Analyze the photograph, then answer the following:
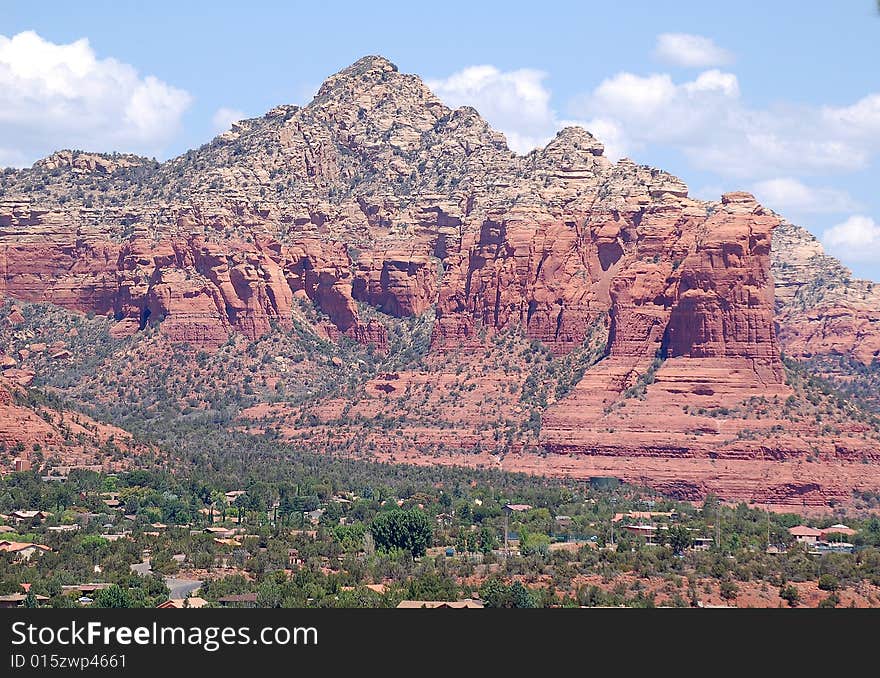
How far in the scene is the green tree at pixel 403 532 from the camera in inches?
5295

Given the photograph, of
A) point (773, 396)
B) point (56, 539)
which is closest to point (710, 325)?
point (773, 396)

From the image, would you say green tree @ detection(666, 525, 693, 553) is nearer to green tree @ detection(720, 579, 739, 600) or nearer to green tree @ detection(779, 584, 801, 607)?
green tree @ detection(720, 579, 739, 600)

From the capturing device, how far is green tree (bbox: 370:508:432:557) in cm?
13450

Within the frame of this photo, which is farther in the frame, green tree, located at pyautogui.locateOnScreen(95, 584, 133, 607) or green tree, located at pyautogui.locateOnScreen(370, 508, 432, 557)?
green tree, located at pyautogui.locateOnScreen(370, 508, 432, 557)

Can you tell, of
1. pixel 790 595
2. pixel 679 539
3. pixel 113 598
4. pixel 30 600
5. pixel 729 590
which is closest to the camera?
pixel 30 600

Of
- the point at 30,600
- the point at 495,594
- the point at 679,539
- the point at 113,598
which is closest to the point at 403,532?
the point at 679,539

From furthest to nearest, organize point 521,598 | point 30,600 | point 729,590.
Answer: point 729,590
point 521,598
point 30,600

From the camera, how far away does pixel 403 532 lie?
136 m

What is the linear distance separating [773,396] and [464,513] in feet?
101

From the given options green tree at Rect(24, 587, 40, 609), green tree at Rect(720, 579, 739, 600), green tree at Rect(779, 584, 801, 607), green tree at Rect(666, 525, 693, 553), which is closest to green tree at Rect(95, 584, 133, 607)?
green tree at Rect(24, 587, 40, 609)

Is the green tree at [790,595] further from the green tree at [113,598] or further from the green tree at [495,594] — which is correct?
the green tree at [113,598]

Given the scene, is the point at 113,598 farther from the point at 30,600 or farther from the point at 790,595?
the point at 790,595

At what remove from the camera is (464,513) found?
15688cm

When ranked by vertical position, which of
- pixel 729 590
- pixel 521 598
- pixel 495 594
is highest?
pixel 495 594
